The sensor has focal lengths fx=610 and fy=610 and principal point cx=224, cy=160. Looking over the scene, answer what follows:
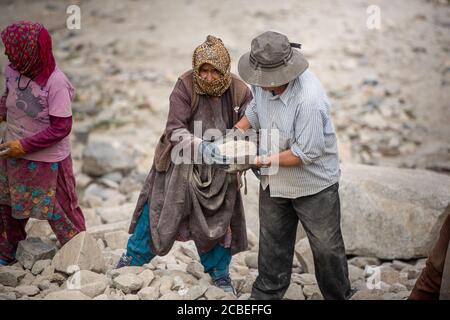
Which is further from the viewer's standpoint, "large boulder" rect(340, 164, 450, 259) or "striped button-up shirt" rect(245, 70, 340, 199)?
"large boulder" rect(340, 164, 450, 259)

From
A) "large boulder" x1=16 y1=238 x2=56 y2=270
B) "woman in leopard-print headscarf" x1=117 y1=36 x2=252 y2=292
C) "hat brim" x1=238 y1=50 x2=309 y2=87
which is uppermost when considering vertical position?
"hat brim" x1=238 y1=50 x2=309 y2=87

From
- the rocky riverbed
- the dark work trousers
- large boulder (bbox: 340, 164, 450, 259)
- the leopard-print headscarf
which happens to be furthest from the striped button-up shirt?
large boulder (bbox: 340, 164, 450, 259)

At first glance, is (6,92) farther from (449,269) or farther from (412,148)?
(412,148)

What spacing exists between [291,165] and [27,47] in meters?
1.91

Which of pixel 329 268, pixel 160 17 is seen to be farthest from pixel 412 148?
pixel 160 17

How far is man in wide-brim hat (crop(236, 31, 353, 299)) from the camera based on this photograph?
364cm

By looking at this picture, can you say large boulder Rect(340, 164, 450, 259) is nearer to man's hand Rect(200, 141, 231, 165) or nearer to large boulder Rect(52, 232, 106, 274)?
man's hand Rect(200, 141, 231, 165)

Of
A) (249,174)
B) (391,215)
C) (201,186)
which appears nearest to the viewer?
(201,186)

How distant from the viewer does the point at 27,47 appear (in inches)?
159

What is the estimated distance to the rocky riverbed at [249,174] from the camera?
14.5ft

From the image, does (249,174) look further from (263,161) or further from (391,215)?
(263,161)

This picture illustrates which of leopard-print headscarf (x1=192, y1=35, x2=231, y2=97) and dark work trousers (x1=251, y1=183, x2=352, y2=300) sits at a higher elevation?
Result: leopard-print headscarf (x1=192, y1=35, x2=231, y2=97)

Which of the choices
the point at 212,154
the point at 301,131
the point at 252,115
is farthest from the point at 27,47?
the point at 301,131

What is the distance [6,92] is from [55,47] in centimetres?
903
